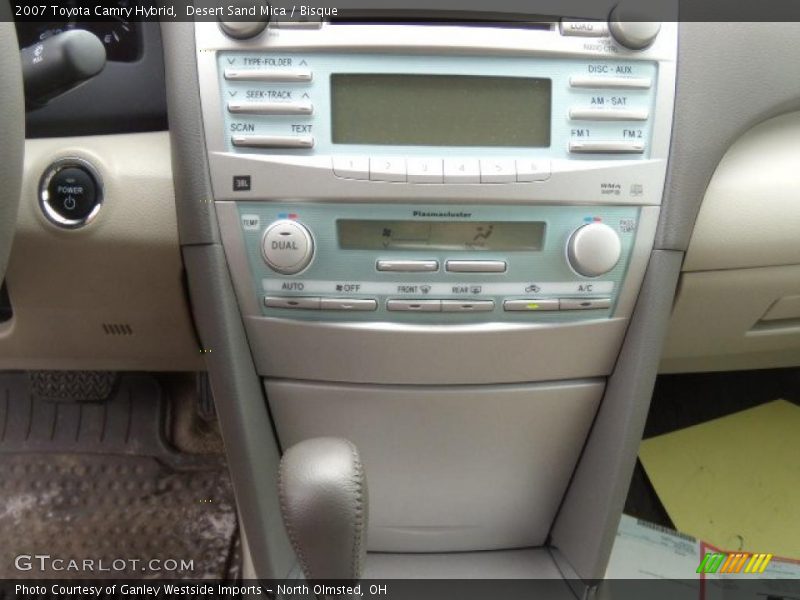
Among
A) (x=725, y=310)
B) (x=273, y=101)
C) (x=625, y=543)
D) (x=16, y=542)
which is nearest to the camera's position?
(x=273, y=101)

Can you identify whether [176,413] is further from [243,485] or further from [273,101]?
[273,101]

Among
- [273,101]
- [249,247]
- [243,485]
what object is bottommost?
[243,485]

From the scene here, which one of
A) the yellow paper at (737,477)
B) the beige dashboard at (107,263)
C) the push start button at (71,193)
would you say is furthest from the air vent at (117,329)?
the yellow paper at (737,477)

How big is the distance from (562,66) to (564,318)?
0.21m

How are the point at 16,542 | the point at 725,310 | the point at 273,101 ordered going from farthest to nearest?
1. the point at 16,542
2. the point at 725,310
3. the point at 273,101

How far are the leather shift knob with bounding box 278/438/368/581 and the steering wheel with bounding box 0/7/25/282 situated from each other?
259mm

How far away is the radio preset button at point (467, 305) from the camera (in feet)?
2.09

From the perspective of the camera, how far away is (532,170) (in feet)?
1.98

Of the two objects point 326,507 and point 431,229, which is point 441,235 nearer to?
point 431,229

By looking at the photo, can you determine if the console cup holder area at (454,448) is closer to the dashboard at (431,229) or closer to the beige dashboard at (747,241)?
the dashboard at (431,229)

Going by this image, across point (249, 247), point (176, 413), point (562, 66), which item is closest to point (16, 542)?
point (176, 413)

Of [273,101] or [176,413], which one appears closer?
[273,101]

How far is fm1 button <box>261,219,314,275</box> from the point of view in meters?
0.61

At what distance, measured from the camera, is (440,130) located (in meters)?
0.60
